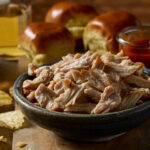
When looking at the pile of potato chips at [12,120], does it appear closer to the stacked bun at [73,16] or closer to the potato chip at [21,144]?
the potato chip at [21,144]

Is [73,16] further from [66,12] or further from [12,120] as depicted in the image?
[12,120]

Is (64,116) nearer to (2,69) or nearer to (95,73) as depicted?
(95,73)

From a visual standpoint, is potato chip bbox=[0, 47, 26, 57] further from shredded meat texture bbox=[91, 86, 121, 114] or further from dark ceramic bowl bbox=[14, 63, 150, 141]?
shredded meat texture bbox=[91, 86, 121, 114]

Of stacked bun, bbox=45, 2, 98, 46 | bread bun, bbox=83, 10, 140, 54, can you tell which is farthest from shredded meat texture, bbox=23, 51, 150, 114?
stacked bun, bbox=45, 2, 98, 46

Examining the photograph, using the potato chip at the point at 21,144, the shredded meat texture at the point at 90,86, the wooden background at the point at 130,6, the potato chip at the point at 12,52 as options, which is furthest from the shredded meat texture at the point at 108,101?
the wooden background at the point at 130,6

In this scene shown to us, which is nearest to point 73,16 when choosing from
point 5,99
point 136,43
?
point 136,43

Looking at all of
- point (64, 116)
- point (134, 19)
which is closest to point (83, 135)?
point (64, 116)
